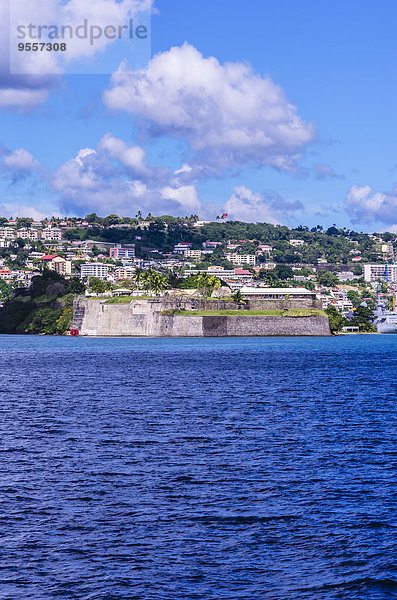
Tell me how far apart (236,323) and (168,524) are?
391 ft

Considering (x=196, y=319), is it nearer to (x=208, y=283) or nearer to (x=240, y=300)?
(x=240, y=300)

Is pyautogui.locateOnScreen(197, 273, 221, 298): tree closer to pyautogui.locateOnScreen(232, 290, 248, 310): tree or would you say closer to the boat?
pyautogui.locateOnScreen(232, 290, 248, 310): tree

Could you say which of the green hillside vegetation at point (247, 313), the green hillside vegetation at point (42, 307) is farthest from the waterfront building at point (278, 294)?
the green hillside vegetation at point (42, 307)

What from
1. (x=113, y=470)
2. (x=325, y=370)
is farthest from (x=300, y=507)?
(x=325, y=370)

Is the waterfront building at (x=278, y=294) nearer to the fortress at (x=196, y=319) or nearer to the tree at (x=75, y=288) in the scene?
the fortress at (x=196, y=319)

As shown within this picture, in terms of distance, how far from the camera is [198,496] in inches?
977

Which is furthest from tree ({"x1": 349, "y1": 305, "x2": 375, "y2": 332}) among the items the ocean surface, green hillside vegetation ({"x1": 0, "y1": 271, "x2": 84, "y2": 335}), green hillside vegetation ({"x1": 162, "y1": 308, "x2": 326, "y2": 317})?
the ocean surface

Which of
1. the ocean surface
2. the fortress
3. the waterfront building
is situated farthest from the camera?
the waterfront building

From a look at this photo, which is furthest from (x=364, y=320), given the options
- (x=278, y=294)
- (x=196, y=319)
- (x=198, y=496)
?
(x=198, y=496)

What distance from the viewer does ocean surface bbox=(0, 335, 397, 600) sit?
18000 millimetres

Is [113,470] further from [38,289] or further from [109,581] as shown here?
[38,289]

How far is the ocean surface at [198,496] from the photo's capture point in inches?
709

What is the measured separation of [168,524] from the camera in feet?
71.8

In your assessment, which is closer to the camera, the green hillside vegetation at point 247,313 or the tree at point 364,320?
the green hillside vegetation at point 247,313
